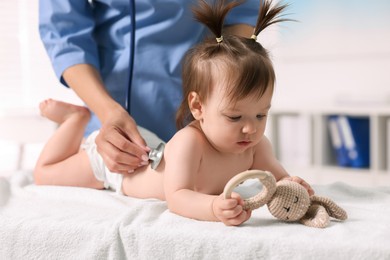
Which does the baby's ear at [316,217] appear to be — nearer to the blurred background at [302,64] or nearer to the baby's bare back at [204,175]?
the baby's bare back at [204,175]

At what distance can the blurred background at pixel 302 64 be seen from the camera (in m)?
3.35

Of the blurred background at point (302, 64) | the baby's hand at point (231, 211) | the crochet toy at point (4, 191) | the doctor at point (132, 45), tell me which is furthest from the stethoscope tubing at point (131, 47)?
the blurred background at point (302, 64)

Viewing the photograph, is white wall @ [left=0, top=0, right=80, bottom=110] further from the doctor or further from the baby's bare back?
the baby's bare back

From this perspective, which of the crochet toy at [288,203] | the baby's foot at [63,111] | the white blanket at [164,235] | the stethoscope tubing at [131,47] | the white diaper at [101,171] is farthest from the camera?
the baby's foot at [63,111]

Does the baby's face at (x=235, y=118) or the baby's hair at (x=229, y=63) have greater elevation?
the baby's hair at (x=229, y=63)

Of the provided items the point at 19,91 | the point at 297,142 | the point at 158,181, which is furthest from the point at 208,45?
the point at 19,91

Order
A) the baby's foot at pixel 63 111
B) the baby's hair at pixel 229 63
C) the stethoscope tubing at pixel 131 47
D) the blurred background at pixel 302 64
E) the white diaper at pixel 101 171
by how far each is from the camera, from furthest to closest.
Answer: the blurred background at pixel 302 64
the baby's foot at pixel 63 111
the stethoscope tubing at pixel 131 47
the white diaper at pixel 101 171
the baby's hair at pixel 229 63

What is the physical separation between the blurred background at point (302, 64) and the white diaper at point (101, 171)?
1.67 m

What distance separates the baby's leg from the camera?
4.70 feet

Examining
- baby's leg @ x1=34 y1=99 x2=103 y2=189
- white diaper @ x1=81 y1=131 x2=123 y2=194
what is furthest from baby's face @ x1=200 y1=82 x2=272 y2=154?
baby's leg @ x1=34 y1=99 x2=103 y2=189

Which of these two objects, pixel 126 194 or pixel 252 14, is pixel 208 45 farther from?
pixel 252 14

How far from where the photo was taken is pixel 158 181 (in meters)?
1.23

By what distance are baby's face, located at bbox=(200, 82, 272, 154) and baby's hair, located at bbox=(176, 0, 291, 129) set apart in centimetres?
1

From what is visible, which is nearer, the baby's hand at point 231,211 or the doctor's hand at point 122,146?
the baby's hand at point 231,211
